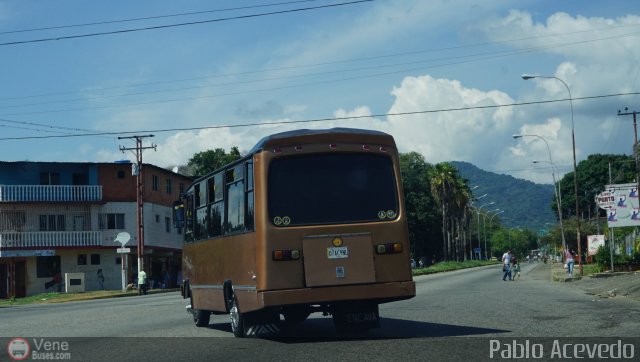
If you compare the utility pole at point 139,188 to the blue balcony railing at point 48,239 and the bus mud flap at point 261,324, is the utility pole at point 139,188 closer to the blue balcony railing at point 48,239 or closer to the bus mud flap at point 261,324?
the blue balcony railing at point 48,239

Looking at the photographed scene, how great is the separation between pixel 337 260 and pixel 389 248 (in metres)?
0.90

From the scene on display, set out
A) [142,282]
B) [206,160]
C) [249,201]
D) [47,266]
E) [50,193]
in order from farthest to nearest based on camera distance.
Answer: [206,160] < [47,266] < [50,193] < [142,282] < [249,201]

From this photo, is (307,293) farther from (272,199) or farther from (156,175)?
(156,175)

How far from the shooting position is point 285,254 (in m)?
13.1

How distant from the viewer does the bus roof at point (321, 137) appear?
13539 mm

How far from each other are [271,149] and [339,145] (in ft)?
3.62

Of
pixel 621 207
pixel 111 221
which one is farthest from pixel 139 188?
pixel 621 207

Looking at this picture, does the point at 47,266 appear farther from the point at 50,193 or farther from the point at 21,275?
the point at 50,193

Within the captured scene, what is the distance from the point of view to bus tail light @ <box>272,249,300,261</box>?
13.1m

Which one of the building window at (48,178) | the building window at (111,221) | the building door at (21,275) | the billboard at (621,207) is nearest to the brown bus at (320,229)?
the billboard at (621,207)

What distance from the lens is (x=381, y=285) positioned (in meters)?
13.3

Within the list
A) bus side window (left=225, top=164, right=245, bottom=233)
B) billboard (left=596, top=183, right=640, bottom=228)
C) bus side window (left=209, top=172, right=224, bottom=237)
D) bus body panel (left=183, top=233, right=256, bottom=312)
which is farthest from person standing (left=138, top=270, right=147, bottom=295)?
bus side window (left=225, top=164, right=245, bottom=233)

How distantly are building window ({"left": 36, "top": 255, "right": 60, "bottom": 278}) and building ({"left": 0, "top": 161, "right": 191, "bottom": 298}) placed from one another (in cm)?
3

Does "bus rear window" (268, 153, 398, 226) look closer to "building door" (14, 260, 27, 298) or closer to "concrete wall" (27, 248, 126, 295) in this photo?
"concrete wall" (27, 248, 126, 295)
